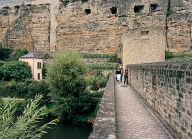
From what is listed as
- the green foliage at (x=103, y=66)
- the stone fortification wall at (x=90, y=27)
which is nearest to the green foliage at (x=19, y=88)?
the green foliage at (x=103, y=66)

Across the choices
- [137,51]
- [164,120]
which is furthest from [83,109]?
[164,120]

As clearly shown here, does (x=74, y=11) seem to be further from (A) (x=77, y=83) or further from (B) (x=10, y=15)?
(A) (x=77, y=83)

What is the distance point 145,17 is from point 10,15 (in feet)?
96.0

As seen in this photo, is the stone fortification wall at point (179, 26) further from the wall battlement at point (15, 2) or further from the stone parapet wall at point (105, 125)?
the stone parapet wall at point (105, 125)

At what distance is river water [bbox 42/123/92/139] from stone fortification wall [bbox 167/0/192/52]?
802 inches

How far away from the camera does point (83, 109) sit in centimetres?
1670

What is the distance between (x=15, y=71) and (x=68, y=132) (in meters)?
14.9

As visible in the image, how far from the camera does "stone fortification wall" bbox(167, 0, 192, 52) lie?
2689 centimetres

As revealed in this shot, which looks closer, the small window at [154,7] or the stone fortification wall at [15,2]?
the small window at [154,7]

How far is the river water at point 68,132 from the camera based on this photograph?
14.1 m

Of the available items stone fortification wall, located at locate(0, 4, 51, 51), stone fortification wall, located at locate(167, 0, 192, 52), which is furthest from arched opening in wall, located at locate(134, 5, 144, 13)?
stone fortification wall, located at locate(0, 4, 51, 51)

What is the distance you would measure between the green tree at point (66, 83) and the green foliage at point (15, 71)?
411 inches

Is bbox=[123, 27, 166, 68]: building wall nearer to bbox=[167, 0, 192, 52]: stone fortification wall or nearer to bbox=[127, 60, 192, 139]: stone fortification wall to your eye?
bbox=[167, 0, 192, 52]: stone fortification wall

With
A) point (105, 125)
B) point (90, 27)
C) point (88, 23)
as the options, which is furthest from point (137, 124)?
point (88, 23)
